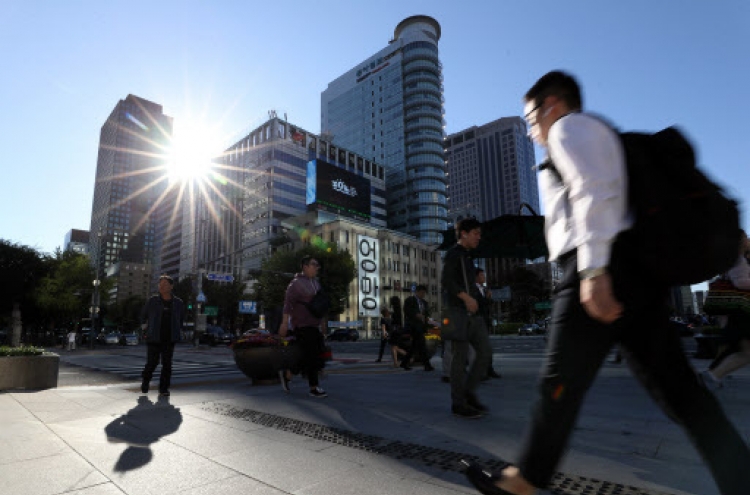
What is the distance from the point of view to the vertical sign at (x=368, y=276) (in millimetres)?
65625

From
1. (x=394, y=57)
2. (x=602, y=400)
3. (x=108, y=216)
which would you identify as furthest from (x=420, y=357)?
(x=108, y=216)

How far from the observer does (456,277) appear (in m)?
3.94

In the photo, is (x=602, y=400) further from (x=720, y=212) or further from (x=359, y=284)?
(x=359, y=284)

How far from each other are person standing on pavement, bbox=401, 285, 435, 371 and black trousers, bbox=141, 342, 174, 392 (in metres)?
4.39

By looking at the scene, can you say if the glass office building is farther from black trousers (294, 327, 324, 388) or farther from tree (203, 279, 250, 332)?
black trousers (294, 327, 324, 388)

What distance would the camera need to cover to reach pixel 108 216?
16738cm

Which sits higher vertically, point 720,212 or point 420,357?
point 720,212

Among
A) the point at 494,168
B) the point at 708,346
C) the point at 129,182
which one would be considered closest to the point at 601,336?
the point at 708,346

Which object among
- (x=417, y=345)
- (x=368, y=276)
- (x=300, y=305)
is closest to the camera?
(x=300, y=305)

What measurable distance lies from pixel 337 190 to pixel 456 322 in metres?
67.2

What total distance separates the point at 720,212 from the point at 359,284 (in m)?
64.6

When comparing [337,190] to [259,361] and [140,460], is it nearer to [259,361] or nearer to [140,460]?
[259,361]

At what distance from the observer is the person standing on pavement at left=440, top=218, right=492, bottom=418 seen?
12.2 ft

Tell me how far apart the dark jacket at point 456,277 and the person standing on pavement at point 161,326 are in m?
4.20
